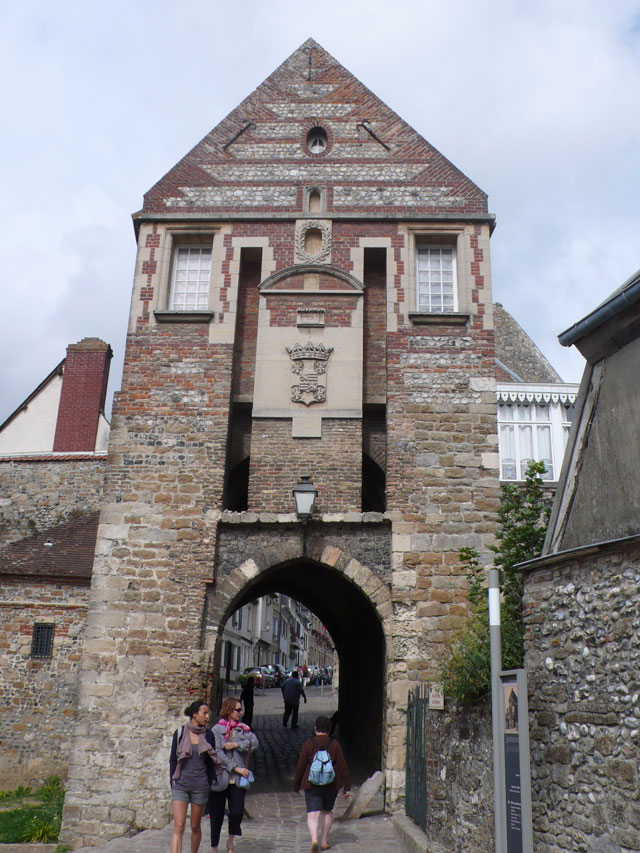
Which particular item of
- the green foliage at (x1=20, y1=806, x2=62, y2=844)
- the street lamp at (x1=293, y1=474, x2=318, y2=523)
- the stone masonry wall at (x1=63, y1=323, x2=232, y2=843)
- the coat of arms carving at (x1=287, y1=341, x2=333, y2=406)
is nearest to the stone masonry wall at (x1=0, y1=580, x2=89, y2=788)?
the green foliage at (x1=20, y1=806, x2=62, y2=844)

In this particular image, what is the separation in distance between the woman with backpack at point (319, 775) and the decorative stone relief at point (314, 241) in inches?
263

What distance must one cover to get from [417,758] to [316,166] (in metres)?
8.41

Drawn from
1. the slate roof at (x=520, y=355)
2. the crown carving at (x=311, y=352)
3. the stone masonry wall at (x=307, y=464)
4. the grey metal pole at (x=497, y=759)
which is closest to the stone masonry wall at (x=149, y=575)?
the stone masonry wall at (x=307, y=464)

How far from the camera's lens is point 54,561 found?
12.9 metres

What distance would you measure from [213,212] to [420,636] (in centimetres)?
675

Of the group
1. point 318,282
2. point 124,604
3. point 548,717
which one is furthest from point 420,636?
point 318,282

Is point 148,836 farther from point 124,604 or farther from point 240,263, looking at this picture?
point 240,263

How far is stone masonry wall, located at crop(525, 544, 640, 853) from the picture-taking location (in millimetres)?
4480

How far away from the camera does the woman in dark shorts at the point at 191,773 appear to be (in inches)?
251

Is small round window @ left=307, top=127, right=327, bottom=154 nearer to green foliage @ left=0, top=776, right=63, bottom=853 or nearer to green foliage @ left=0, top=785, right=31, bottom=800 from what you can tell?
green foliage @ left=0, top=776, right=63, bottom=853

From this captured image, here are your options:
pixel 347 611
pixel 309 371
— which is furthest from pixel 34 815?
pixel 309 371

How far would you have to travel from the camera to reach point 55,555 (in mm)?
13195

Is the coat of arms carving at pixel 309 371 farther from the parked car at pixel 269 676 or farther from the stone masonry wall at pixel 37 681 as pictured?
the parked car at pixel 269 676

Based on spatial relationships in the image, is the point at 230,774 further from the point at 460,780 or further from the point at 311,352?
the point at 311,352
